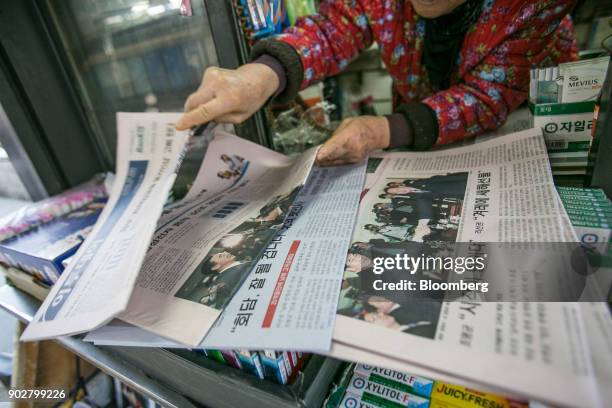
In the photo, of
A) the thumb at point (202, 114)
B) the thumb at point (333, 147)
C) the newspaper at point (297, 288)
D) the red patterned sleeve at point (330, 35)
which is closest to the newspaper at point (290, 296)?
the newspaper at point (297, 288)

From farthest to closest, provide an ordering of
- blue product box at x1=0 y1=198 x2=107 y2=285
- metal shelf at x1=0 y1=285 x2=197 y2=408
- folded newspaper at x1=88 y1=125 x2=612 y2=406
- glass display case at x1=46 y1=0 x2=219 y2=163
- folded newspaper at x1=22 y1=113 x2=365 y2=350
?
glass display case at x1=46 y1=0 x2=219 y2=163, blue product box at x1=0 y1=198 x2=107 y2=285, metal shelf at x1=0 y1=285 x2=197 y2=408, folded newspaper at x1=22 y1=113 x2=365 y2=350, folded newspaper at x1=88 y1=125 x2=612 y2=406

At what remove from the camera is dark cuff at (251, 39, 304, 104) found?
62 cm

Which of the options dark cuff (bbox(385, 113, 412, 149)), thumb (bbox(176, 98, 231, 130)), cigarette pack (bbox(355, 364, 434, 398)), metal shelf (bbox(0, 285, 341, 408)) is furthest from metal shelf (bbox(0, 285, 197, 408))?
dark cuff (bbox(385, 113, 412, 149))

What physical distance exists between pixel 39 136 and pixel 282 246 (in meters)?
0.74

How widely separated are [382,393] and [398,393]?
19 mm

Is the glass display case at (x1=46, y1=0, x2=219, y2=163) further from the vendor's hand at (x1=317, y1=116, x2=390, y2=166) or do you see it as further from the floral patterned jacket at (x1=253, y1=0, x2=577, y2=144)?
the vendor's hand at (x1=317, y1=116, x2=390, y2=166)

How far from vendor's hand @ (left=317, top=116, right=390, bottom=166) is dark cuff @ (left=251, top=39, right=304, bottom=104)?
0.15 meters

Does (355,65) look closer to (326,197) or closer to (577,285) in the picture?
(326,197)

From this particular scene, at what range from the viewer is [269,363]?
0.35 meters

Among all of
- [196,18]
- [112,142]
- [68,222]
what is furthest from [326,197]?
[112,142]

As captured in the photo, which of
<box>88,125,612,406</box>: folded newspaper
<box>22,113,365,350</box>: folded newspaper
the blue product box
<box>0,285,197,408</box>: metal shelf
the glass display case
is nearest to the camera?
<box>88,125,612,406</box>: folded newspaper

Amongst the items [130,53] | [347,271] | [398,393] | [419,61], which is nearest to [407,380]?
[398,393]

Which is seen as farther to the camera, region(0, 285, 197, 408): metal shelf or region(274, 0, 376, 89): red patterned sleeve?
region(274, 0, 376, 89): red patterned sleeve

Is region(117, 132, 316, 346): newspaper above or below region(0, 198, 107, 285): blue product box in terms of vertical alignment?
above
